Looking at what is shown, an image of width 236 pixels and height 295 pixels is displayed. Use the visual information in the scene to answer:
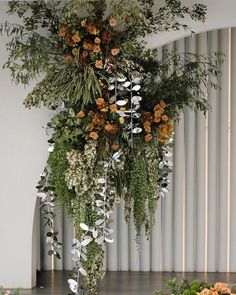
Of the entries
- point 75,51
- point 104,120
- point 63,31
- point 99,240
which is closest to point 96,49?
point 75,51

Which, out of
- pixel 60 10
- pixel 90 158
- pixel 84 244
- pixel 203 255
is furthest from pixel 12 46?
pixel 203 255

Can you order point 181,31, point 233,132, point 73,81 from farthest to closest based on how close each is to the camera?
point 233,132 → point 181,31 → point 73,81

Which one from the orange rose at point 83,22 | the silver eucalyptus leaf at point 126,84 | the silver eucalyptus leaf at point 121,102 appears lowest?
the silver eucalyptus leaf at point 121,102

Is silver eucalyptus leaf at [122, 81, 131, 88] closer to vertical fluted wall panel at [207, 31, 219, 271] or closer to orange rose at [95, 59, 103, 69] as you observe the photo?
orange rose at [95, 59, 103, 69]

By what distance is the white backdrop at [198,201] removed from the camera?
291 inches

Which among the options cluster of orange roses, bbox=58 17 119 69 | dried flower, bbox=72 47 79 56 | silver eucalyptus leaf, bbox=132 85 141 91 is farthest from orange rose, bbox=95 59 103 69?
silver eucalyptus leaf, bbox=132 85 141 91

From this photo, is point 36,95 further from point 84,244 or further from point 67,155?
point 84,244

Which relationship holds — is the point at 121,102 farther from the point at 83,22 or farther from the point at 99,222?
the point at 99,222

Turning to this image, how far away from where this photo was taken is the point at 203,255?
7.54 m

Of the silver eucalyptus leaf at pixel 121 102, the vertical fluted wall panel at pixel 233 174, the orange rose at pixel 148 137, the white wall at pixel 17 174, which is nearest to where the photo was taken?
the silver eucalyptus leaf at pixel 121 102

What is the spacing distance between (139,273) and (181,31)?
2.84 meters

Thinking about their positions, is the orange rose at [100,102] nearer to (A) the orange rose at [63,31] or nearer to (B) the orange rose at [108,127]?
(B) the orange rose at [108,127]

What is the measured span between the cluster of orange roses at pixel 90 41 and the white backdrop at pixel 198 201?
180 centimetres

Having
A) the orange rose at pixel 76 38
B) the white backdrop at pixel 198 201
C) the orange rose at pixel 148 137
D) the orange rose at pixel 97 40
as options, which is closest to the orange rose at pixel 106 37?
the orange rose at pixel 97 40
